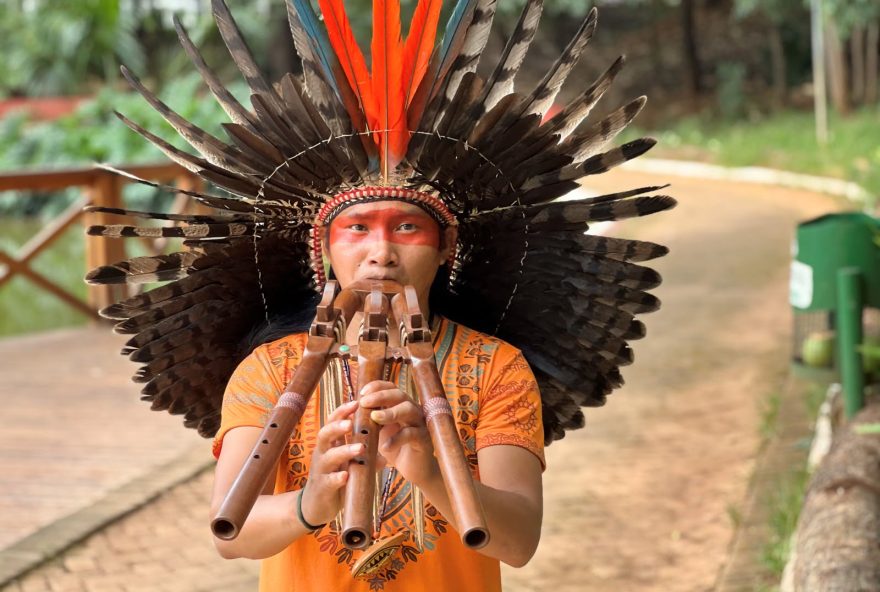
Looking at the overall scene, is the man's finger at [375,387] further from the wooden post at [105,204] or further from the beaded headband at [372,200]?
the wooden post at [105,204]

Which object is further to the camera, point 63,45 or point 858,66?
point 858,66

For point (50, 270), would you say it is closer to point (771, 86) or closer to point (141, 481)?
point (141, 481)

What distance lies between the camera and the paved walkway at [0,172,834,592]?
4488mm

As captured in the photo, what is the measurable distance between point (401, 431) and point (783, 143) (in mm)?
19145

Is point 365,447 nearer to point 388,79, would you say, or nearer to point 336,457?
point 336,457

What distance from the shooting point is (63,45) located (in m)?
21.6

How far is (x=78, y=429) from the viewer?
247 inches

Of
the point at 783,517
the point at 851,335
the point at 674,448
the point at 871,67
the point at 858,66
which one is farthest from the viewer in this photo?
the point at 858,66

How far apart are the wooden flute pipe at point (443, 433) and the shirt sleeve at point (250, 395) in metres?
0.35

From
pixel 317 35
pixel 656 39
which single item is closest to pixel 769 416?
pixel 317 35

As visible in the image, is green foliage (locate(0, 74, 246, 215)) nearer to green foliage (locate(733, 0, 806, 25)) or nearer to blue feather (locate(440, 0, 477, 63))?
green foliage (locate(733, 0, 806, 25))

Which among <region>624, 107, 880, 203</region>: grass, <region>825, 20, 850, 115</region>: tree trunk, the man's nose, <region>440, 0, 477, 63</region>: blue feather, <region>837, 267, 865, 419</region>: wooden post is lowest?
<region>837, 267, 865, 419</region>: wooden post

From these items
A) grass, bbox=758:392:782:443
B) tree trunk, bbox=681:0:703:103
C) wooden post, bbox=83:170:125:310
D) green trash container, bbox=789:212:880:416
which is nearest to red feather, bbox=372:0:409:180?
green trash container, bbox=789:212:880:416

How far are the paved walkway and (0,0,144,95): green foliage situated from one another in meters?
14.0
